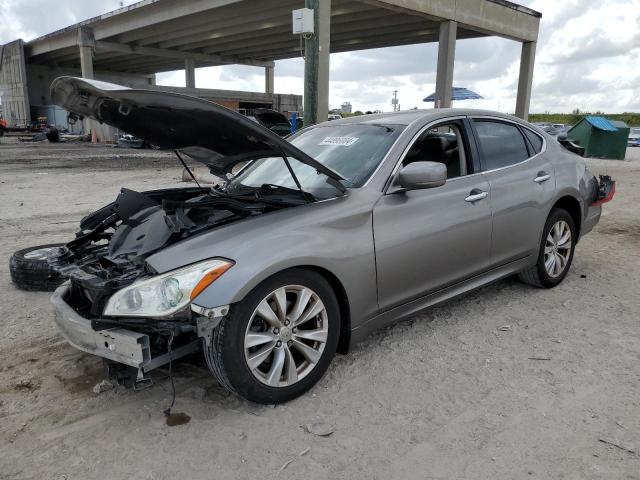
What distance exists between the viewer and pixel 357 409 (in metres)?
2.83

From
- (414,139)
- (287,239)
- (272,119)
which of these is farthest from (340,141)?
(272,119)

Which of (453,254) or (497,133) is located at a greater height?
(497,133)

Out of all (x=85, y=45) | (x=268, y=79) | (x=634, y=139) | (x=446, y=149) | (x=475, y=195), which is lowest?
(x=634, y=139)

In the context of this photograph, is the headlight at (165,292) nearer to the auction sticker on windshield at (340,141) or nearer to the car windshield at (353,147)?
the car windshield at (353,147)

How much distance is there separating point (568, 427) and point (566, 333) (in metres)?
1.29

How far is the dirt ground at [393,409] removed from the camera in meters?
2.39

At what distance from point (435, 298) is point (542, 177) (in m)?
1.65

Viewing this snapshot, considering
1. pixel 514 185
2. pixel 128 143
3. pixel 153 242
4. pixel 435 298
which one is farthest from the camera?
pixel 128 143

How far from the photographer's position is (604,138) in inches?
777

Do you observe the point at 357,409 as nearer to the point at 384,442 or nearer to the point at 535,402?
the point at 384,442

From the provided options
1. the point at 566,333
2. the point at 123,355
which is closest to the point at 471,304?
the point at 566,333

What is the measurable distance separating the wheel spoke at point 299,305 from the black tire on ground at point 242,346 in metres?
0.04

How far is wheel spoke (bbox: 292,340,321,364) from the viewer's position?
289 cm

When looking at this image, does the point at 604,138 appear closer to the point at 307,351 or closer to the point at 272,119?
the point at 272,119
